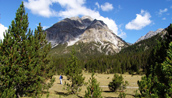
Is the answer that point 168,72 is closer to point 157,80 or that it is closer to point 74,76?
point 157,80

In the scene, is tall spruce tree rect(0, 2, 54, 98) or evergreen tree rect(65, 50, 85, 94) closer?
tall spruce tree rect(0, 2, 54, 98)

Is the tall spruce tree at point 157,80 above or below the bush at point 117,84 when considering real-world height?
above

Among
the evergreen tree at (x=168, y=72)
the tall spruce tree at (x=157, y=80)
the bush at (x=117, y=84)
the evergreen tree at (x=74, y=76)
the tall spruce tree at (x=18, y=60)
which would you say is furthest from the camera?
the bush at (x=117, y=84)

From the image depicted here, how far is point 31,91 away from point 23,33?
684cm

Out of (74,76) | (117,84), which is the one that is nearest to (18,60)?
A: (74,76)

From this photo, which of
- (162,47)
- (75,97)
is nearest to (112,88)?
(75,97)

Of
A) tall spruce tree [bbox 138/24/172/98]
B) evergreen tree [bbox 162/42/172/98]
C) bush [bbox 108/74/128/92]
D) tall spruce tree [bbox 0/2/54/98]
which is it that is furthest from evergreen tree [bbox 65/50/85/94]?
evergreen tree [bbox 162/42/172/98]

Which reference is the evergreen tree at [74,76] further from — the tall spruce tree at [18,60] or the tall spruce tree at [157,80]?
the tall spruce tree at [157,80]

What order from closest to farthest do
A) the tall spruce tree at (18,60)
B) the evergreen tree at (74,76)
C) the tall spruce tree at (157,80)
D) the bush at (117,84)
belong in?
the tall spruce tree at (157,80) < the tall spruce tree at (18,60) < the evergreen tree at (74,76) < the bush at (117,84)

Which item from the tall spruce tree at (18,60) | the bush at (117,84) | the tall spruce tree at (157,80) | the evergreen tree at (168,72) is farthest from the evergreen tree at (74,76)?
the evergreen tree at (168,72)

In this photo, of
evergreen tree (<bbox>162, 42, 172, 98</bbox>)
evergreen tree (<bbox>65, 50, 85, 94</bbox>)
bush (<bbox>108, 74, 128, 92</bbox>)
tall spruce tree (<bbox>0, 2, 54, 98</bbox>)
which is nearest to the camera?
evergreen tree (<bbox>162, 42, 172, 98</bbox>)

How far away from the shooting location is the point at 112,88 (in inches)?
950

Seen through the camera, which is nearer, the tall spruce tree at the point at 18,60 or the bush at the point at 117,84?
the tall spruce tree at the point at 18,60

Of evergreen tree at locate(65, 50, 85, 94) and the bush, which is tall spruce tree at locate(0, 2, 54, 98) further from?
the bush
